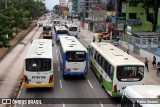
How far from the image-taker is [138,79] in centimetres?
2033

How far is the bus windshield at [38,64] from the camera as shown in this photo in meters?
22.0

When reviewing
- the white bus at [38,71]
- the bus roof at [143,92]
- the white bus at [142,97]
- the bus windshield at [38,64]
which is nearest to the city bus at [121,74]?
the white bus at [38,71]

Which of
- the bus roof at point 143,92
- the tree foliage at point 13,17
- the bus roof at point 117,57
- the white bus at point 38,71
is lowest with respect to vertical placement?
the white bus at point 38,71

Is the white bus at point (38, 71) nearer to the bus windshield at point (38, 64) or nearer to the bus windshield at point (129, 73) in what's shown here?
the bus windshield at point (38, 64)

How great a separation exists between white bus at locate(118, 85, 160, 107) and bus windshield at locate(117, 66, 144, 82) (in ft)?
19.8

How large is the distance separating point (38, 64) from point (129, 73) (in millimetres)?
6003

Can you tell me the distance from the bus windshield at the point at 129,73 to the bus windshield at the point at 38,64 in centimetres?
486

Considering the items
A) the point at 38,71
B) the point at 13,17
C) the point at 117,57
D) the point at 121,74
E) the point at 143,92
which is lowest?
the point at 38,71

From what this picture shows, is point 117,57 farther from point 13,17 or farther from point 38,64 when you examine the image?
point 13,17

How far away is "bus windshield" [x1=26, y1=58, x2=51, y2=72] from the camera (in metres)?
22.0

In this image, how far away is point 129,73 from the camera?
20188 millimetres

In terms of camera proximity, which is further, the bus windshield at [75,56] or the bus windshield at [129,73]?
the bus windshield at [75,56]

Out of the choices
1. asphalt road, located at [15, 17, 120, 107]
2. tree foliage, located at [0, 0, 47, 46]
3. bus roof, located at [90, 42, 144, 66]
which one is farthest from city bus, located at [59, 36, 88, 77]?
tree foliage, located at [0, 0, 47, 46]

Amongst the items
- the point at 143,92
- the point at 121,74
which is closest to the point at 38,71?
the point at 121,74
